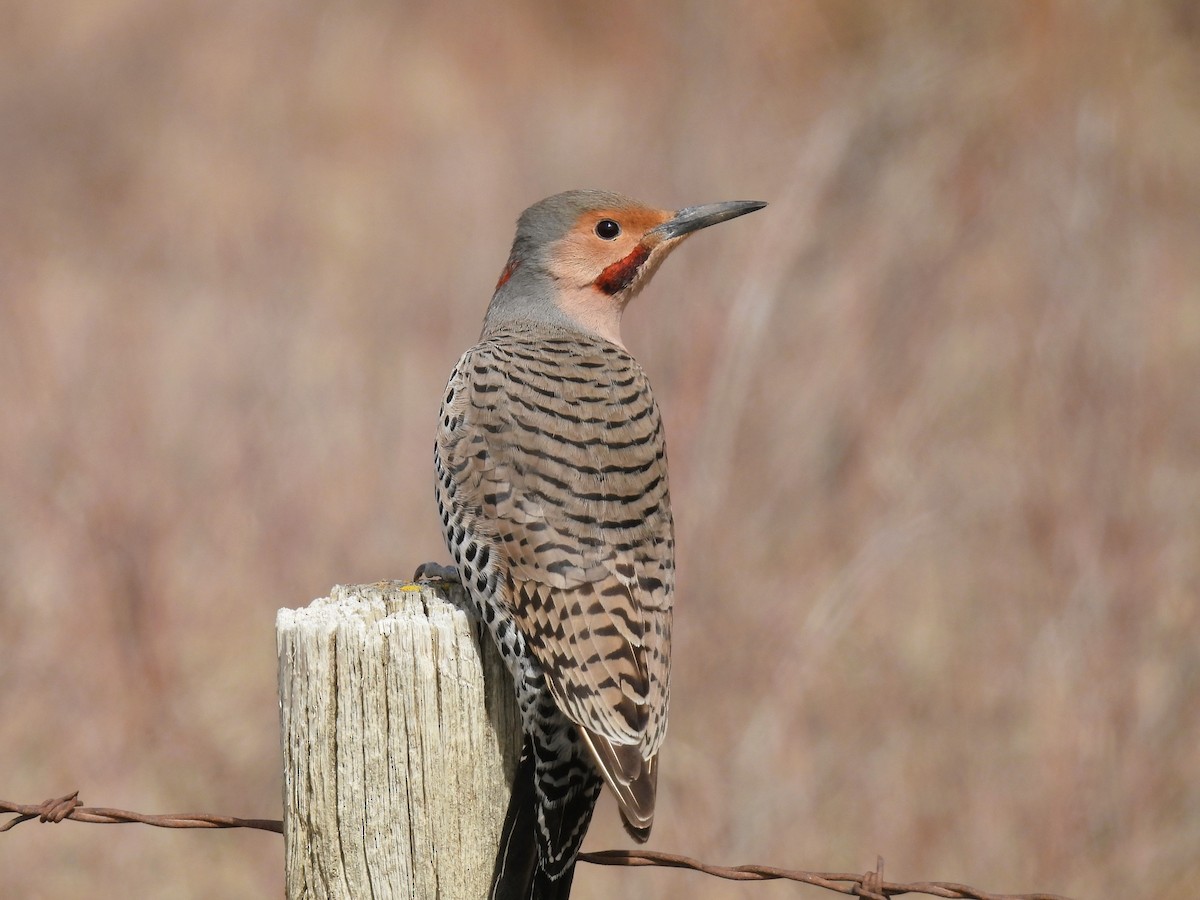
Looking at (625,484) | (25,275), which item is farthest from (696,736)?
(25,275)

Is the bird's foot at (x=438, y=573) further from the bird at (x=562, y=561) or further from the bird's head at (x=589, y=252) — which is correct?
the bird's head at (x=589, y=252)

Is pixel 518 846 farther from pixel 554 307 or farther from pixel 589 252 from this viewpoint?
pixel 589 252

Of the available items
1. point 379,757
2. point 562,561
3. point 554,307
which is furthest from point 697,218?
point 379,757

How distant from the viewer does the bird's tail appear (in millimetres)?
2402

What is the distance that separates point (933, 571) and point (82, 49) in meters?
9.47

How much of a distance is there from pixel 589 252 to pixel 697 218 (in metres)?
0.35

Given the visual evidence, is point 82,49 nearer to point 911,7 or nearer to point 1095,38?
point 911,7

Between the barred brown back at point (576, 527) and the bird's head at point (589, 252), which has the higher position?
the bird's head at point (589, 252)

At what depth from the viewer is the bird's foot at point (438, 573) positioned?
325 cm

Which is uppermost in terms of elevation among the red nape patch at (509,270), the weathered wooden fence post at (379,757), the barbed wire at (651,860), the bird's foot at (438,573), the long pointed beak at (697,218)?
the long pointed beak at (697,218)

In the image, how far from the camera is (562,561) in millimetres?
2879

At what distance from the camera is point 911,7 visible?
7.09 m

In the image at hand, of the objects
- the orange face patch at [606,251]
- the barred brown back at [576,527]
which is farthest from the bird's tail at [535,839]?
the orange face patch at [606,251]

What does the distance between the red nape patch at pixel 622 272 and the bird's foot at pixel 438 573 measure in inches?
44.3
